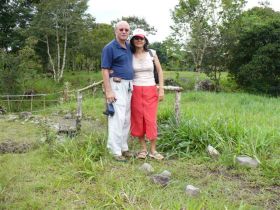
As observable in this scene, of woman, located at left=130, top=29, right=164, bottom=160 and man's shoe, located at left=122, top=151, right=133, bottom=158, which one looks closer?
woman, located at left=130, top=29, right=164, bottom=160

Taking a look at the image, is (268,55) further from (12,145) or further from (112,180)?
(112,180)

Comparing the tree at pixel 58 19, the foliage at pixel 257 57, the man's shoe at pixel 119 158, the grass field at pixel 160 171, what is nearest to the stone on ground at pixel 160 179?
the grass field at pixel 160 171

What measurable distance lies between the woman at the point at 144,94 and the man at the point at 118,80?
0.30ft

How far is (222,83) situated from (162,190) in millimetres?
17179

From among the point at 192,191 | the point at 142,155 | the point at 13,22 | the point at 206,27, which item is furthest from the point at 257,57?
the point at 13,22

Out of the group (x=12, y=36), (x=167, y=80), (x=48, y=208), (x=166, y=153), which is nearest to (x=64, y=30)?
(x=12, y=36)

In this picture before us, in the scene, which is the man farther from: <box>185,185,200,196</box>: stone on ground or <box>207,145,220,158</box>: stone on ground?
<box>185,185,200,196</box>: stone on ground

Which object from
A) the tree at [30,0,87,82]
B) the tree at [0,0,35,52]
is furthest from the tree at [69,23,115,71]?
the tree at [0,0,35,52]

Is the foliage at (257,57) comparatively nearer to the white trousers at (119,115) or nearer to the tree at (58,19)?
the tree at (58,19)

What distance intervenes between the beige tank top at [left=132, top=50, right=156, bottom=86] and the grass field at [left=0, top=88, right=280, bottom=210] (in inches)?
37.5

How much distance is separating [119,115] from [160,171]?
2.95 ft

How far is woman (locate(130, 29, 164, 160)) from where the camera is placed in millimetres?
5062

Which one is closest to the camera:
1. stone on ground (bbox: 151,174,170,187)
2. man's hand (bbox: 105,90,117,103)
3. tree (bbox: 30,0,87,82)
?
stone on ground (bbox: 151,174,170,187)

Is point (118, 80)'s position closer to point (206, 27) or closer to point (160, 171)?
point (160, 171)
